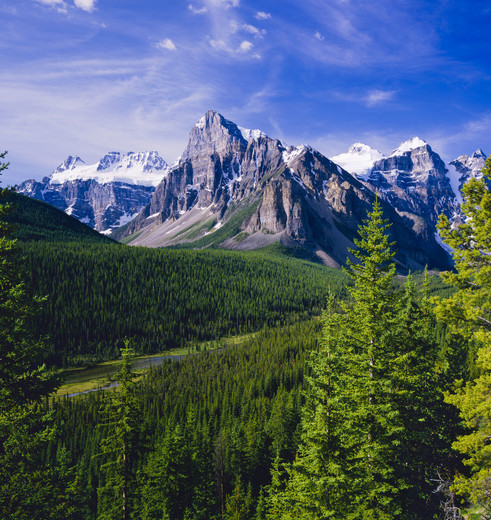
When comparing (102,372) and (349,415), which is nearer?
(349,415)

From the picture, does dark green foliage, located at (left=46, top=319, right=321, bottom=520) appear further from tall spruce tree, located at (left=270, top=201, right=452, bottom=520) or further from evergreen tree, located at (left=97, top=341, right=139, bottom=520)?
tall spruce tree, located at (left=270, top=201, right=452, bottom=520)

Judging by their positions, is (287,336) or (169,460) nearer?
(169,460)

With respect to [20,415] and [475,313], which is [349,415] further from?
[20,415]

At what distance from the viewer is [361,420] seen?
53.2 ft

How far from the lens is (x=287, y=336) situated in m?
129

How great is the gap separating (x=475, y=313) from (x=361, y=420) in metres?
7.09

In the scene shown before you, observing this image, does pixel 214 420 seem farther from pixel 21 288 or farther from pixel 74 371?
pixel 74 371

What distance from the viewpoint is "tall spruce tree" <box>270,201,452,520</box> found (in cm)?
1499

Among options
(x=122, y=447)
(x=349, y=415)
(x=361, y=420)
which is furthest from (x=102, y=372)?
(x=349, y=415)

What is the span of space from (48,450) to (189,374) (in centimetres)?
4585

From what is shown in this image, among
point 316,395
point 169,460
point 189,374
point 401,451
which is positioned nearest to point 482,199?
point 316,395

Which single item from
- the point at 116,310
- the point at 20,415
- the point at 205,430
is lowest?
the point at 116,310

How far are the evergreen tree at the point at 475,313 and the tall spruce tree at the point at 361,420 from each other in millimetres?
2402

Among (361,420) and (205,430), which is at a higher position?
(361,420)
